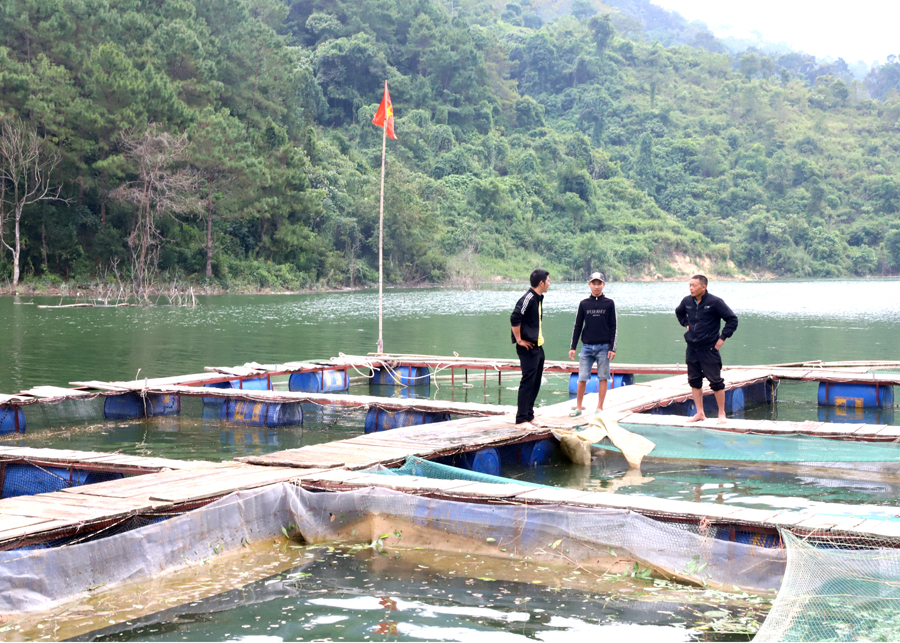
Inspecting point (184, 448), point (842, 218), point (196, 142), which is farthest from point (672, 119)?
point (184, 448)

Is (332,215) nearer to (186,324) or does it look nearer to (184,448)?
(186,324)

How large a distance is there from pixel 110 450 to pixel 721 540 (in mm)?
8313

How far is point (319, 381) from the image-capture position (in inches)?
686

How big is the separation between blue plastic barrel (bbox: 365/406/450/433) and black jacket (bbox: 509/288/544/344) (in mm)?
3001

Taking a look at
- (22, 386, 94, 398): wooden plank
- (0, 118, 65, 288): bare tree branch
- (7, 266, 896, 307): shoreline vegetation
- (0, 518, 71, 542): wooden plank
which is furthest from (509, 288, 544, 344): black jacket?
(0, 118, 65, 288): bare tree branch

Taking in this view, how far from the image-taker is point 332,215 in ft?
214

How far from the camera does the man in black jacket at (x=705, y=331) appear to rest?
1077cm

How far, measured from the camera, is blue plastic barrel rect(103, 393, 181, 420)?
1420 cm

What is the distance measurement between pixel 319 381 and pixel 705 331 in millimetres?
8604

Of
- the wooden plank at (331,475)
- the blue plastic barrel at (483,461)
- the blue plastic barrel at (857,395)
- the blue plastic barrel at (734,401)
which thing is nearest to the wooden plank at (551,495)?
the wooden plank at (331,475)

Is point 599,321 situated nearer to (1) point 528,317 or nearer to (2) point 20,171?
(1) point 528,317

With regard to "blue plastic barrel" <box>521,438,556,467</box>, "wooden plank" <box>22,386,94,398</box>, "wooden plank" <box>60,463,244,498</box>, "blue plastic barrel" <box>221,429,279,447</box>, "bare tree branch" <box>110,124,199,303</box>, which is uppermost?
"bare tree branch" <box>110,124,199,303</box>

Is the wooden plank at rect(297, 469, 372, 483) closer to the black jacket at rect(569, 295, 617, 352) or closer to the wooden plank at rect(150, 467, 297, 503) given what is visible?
the wooden plank at rect(150, 467, 297, 503)

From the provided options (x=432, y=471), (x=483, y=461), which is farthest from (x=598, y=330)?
(x=432, y=471)
